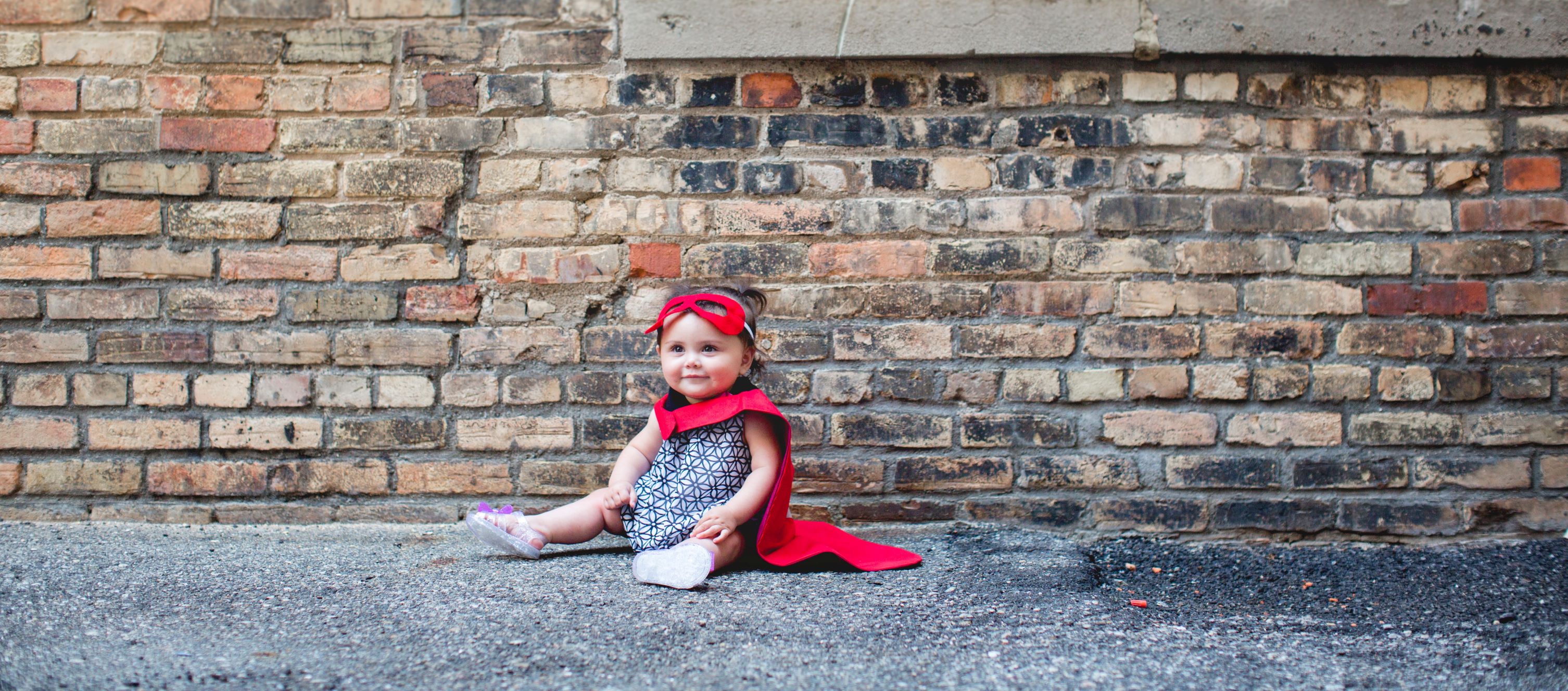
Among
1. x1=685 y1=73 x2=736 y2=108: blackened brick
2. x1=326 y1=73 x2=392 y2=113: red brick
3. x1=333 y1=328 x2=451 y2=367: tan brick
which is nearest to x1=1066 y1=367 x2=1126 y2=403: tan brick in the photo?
x1=685 y1=73 x2=736 y2=108: blackened brick

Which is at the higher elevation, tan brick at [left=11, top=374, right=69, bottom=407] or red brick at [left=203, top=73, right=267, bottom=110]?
red brick at [left=203, top=73, right=267, bottom=110]

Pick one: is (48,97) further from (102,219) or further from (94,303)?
(94,303)

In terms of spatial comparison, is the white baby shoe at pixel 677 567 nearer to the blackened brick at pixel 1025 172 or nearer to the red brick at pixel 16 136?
the blackened brick at pixel 1025 172

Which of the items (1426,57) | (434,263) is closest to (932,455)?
(434,263)

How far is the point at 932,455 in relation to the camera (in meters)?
2.24

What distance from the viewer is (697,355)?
74.5 inches

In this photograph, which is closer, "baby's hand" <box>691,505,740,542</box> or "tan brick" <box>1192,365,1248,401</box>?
"baby's hand" <box>691,505,740,542</box>

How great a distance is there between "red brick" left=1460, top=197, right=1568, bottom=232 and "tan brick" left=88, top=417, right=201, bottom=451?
126 inches

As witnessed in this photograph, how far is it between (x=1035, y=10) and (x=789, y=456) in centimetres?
123

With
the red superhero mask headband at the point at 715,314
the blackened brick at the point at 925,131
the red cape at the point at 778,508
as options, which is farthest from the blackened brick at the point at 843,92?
the red cape at the point at 778,508

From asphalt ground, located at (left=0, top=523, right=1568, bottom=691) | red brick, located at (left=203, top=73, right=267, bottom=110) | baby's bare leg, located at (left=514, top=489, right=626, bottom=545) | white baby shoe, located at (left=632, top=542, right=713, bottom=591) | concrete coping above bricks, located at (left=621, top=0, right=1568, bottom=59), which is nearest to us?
asphalt ground, located at (left=0, top=523, right=1568, bottom=691)

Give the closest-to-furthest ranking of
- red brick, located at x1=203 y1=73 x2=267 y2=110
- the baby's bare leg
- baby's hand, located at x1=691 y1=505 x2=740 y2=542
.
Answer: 1. baby's hand, located at x1=691 y1=505 x2=740 y2=542
2. the baby's bare leg
3. red brick, located at x1=203 y1=73 x2=267 y2=110

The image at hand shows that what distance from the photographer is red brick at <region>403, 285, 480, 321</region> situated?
2.24 meters

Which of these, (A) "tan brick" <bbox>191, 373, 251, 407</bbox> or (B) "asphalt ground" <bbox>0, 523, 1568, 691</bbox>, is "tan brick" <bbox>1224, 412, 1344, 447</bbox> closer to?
(B) "asphalt ground" <bbox>0, 523, 1568, 691</bbox>
